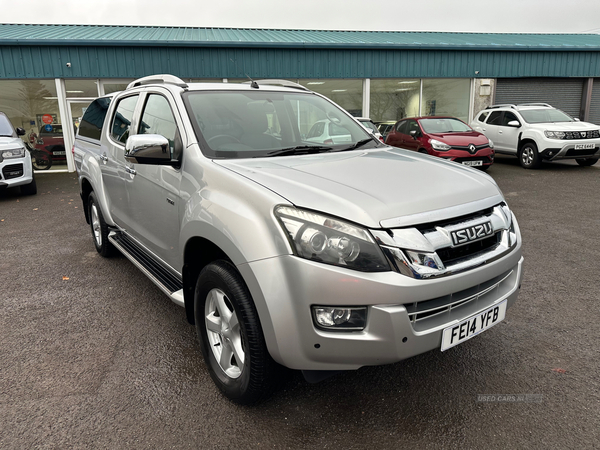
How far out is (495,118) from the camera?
13.3 meters

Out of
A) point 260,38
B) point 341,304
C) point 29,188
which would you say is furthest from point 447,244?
point 260,38

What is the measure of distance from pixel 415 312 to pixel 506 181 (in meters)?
9.55

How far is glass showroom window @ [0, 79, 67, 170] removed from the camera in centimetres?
1336

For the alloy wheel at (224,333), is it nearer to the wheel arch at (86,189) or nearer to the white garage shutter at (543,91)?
the wheel arch at (86,189)

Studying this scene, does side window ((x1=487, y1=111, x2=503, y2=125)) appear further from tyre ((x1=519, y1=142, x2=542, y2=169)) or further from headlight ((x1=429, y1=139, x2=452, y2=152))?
headlight ((x1=429, y1=139, x2=452, y2=152))

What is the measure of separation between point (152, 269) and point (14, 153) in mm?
7418

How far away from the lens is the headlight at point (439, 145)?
10516 millimetres

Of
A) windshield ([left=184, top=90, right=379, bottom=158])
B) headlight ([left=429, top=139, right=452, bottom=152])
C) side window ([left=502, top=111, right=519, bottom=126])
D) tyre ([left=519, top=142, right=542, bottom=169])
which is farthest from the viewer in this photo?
side window ([left=502, top=111, right=519, bottom=126])

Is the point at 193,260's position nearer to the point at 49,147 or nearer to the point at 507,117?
the point at 507,117

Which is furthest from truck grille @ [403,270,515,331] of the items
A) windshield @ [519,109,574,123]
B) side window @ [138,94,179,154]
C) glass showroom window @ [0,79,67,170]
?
glass showroom window @ [0,79,67,170]

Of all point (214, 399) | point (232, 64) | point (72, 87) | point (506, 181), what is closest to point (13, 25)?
point (72, 87)

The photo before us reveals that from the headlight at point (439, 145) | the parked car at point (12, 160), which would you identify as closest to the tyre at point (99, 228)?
the parked car at point (12, 160)

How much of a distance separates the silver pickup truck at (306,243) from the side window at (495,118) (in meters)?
11.5

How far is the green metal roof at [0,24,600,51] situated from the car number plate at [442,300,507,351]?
13.9 m
